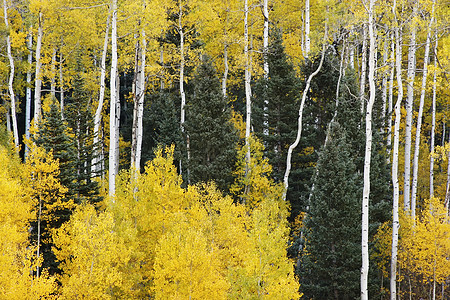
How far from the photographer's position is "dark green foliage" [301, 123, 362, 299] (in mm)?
17469

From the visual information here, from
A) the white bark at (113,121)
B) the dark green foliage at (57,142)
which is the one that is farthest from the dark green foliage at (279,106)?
the dark green foliage at (57,142)

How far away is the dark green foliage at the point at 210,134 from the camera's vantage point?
20234 mm

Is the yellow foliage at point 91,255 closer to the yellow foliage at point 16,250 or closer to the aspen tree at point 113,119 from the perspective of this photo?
the yellow foliage at point 16,250

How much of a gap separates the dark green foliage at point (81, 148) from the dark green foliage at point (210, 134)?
15.1 ft

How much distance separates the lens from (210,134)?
20562 millimetres

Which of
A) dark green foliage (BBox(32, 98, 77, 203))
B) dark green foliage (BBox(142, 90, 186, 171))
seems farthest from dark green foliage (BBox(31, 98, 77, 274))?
dark green foliage (BBox(142, 90, 186, 171))

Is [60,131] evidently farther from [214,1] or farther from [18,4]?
[214,1]

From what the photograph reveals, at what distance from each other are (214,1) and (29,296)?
61.7 ft

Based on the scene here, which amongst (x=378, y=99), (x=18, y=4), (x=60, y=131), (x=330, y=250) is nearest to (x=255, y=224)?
(x=330, y=250)

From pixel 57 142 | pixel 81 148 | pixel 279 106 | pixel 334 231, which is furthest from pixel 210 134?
pixel 334 231

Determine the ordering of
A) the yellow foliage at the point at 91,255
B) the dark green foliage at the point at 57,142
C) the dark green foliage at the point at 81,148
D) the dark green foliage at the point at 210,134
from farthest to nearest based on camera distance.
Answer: the dark green foliage at the point at 210,134, the dark green foliage at the point at 81,148, the dark green foliage at the point at 57,142, the yellow foliage at the point at 91,255

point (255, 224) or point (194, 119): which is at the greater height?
point (194, 119)

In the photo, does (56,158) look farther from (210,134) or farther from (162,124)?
(162,124)

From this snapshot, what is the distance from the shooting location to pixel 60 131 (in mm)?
18422
